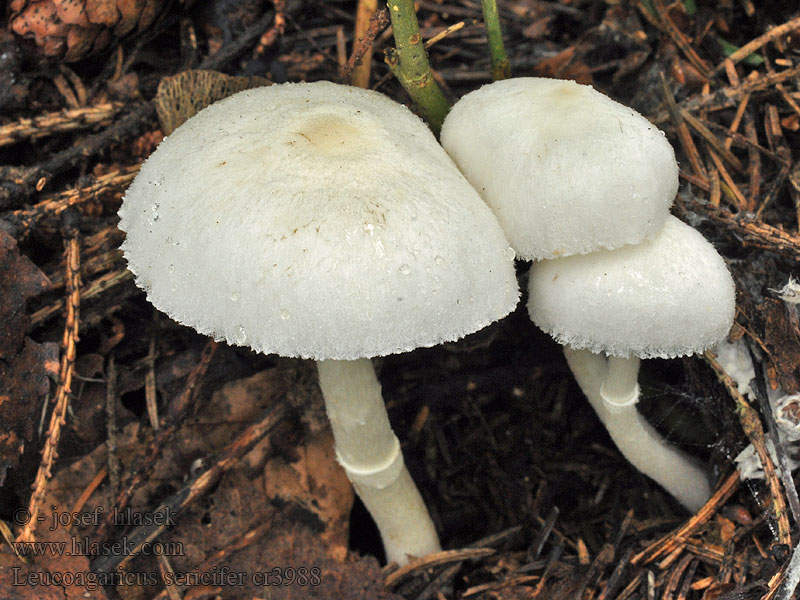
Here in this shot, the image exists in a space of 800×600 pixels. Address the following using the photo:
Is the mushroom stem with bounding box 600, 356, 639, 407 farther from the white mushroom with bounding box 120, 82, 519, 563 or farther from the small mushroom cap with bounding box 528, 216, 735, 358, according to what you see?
A: the white mushroom with bounding box 120, 82, 519, 563

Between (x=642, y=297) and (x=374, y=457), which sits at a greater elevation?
(x=642, y=297)

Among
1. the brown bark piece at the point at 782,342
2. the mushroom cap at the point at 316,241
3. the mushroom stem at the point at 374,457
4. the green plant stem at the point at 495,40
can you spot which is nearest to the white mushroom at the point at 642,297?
the mushroom cap at the point at 316,241

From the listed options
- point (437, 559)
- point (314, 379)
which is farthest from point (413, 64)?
point (437, 559)

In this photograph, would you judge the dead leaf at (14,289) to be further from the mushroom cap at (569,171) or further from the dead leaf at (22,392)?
the mushroom cap at (569,171)

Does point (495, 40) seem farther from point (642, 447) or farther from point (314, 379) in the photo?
point (642, 447)

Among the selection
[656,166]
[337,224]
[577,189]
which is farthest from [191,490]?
[656,166]

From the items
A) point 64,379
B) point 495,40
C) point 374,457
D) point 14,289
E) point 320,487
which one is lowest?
point 320,487

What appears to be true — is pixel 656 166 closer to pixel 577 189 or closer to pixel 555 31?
pixel 577 189

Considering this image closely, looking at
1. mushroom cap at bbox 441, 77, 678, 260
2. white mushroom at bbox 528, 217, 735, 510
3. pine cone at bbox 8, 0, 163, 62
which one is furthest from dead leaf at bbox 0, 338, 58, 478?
white mushroom at bbox 528, 217, 735, 510
